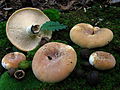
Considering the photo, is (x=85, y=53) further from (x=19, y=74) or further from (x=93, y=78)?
(x=19, y=74)

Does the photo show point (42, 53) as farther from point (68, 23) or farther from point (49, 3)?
point (49, 3)

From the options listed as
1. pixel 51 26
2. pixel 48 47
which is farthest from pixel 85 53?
pixel 51 26

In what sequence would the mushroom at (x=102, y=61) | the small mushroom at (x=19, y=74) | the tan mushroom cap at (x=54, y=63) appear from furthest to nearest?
the small mushroom at (x=19, y=74)
the mushroom at (x=102, y=61)
the tan mushroom cap at (x=54, y=63)

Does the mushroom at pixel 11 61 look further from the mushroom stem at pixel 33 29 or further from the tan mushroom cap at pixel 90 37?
the tan mushroom cap at pixel 90 37

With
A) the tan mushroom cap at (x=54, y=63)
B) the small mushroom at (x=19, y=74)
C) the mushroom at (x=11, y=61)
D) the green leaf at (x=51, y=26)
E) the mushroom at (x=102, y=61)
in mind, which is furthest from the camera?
the green leaf at (x=51, y=26)

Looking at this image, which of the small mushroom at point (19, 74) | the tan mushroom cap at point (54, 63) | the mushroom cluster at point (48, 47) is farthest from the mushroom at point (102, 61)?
the small mushroom at point (19, 74)

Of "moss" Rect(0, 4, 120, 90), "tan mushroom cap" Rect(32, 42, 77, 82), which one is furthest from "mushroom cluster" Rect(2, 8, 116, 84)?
"moss" Rect(0, 4, 120, 90)
